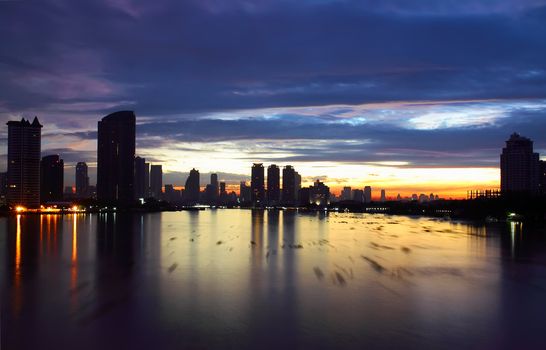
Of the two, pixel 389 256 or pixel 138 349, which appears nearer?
pixel 138 349

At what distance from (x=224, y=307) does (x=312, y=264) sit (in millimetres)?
17182

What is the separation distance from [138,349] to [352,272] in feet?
69.3

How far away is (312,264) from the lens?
4219 cm

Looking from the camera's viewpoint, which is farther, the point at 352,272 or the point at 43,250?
the point at 43,250

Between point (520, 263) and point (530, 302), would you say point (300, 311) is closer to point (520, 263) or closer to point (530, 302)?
point (530, 302)

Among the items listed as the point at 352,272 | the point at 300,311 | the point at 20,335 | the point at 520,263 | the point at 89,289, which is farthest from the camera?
the point at 520,263

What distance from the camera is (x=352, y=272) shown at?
3809 centimetres

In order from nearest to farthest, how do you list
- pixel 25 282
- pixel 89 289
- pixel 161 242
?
pixel 89 289
pixel 25 282
pixel 161 242

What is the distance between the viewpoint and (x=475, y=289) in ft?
106

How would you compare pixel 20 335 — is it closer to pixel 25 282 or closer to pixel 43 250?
pixel 25 282

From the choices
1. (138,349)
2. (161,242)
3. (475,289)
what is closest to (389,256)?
(475,289)

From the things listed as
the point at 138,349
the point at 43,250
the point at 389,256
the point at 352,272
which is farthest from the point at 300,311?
the point at 43,250

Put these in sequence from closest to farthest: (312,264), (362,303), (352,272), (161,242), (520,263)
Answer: (362,303), (352,272), (312,264), (520,263), (161,242)

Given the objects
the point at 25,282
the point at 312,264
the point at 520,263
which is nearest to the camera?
the point at 25,282
